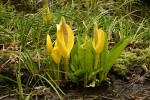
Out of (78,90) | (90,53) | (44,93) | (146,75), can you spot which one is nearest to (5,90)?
(44,93)

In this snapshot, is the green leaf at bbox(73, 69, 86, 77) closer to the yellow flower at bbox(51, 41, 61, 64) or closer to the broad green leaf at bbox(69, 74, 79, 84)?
the broad green leaf at bbox(69, 74, 79, 84)

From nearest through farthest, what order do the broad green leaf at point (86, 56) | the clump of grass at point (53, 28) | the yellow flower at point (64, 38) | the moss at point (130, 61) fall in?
the yellow flower at point (64, 38) < the broad green leaf at point (86, 56) < the moss at point (130, 61) < the clump of grass at point (53, 28)

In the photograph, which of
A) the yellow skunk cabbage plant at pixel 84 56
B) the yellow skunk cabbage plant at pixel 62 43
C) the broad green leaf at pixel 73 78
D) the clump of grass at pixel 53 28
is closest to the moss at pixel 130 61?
the clump of grass at pixel 53 28

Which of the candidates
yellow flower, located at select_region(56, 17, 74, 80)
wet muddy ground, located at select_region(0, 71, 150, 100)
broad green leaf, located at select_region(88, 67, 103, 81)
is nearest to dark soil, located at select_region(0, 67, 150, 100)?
wet muddy ground, located at select_region(0, 71, 150, 100)

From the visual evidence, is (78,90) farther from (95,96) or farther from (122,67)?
(122,67)

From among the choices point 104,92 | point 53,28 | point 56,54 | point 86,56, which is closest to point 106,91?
point 104,92

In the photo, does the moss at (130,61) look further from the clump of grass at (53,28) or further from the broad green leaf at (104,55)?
the broad green leaf at (104,55)

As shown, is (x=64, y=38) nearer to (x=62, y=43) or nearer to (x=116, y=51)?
(x=62, y=43)
